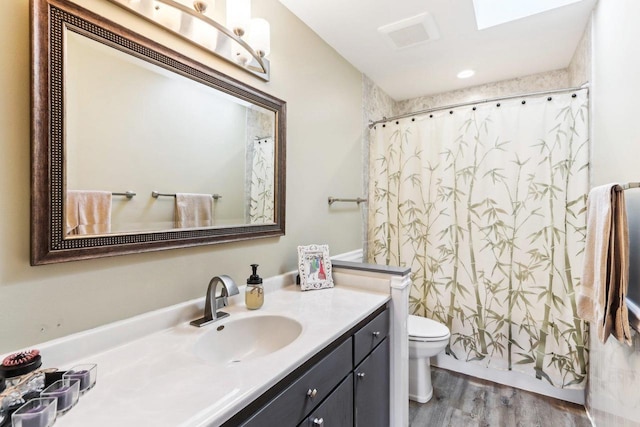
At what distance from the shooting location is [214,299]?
3.89 feet

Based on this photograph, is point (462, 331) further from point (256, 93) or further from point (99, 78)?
point (99, 78)

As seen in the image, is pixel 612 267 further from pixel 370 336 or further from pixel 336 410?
pixel 336 410

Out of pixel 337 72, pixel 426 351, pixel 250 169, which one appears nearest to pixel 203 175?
pixel 250 169

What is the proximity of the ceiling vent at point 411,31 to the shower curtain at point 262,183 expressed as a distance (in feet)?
3.61

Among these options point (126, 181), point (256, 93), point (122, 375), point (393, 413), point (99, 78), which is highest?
point (256, 93)

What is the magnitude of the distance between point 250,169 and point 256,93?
0.38 metres

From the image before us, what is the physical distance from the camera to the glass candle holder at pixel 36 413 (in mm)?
566

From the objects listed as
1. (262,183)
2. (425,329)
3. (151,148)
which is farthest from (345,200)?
(151,148)

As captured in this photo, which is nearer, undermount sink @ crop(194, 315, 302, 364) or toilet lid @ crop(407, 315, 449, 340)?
undermount sink @ crop(194, 315, 302, 364)

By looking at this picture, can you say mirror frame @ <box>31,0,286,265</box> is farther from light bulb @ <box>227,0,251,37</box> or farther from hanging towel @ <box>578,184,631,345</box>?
hanging towel @ <box>578,184,631,345</box>

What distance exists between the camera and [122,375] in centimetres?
80

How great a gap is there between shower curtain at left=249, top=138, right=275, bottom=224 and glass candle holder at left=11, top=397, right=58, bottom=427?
97 cm

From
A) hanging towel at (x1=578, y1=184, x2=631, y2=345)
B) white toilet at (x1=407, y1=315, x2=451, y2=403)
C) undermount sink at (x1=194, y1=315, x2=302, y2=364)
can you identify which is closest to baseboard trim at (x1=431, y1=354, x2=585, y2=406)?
white toilet at (x1=407, y1=315, x2=451, y2=403)

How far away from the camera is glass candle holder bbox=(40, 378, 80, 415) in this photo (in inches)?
25.4
